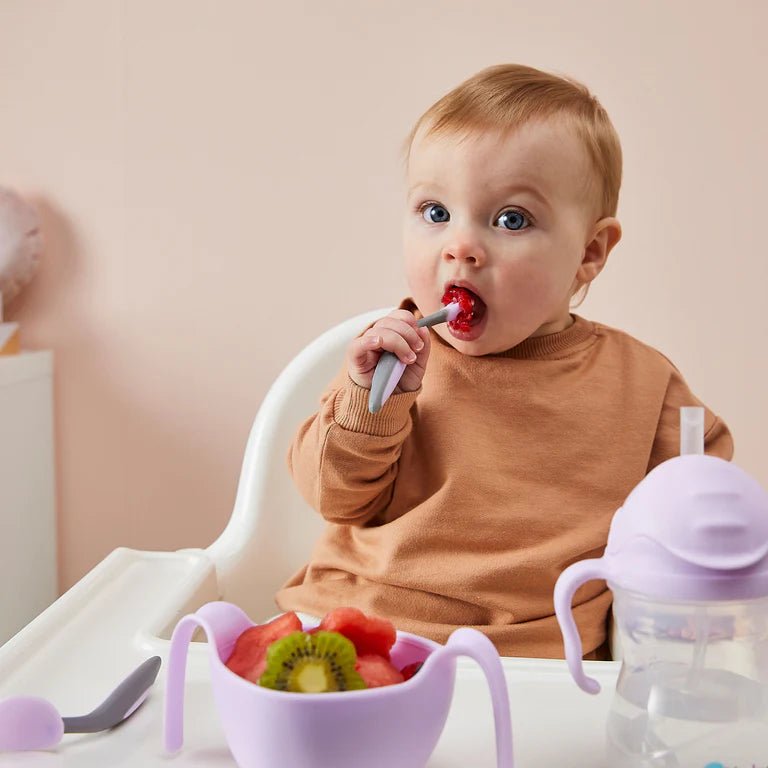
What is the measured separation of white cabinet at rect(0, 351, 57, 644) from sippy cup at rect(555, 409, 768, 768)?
1.53 m

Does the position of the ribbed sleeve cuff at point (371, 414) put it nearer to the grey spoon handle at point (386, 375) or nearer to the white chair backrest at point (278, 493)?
the grey spoon handle at point (386, 375)

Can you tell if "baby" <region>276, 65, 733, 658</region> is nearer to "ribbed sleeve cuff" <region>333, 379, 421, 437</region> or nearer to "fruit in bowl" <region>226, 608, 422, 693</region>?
"ribbed sleeve cuff" <region>333, 379, 421, 437</region>

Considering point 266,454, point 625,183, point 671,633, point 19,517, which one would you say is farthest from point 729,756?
point 19,517

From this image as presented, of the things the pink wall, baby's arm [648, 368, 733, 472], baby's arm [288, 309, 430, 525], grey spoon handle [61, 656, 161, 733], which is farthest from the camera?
the pink wall

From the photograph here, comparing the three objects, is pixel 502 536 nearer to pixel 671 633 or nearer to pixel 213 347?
pixel 671 633

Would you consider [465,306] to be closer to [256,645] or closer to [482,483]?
[482,483]

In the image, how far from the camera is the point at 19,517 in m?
1.90

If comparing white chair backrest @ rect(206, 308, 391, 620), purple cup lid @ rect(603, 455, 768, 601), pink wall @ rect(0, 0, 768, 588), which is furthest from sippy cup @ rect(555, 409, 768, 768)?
pink wall @ rect(0, 0, 768, 588)

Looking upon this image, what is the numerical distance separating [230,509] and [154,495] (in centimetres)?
16

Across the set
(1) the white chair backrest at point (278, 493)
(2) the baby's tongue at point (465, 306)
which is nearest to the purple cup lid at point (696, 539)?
(2) the baby's tongue at point (465, 306)

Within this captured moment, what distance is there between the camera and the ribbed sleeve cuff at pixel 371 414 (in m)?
0.83

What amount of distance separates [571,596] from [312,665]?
0.12 metres

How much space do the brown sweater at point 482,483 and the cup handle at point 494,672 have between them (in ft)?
1.23

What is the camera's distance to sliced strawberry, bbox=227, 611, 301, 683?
0.49 metres
